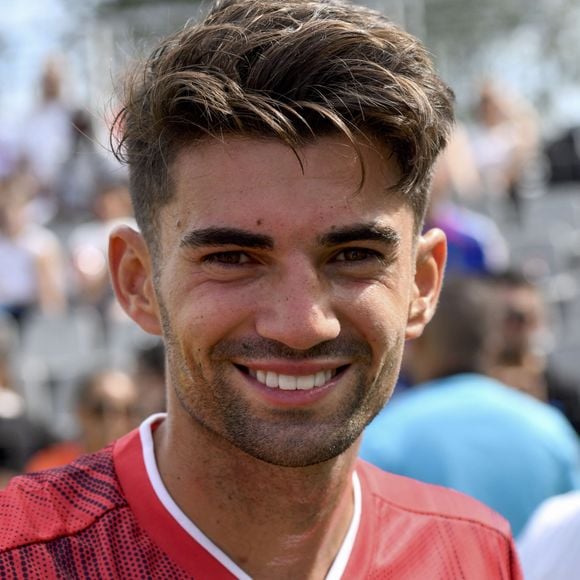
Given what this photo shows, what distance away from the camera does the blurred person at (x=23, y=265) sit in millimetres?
8562

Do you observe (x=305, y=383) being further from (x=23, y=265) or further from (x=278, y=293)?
(x=23, y=265)

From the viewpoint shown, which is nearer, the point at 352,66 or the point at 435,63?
the point at 352,66

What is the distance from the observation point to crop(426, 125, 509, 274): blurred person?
6477mm

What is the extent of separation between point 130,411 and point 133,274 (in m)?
3.37

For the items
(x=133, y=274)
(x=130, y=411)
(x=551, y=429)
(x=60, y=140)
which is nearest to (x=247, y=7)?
(x=133, y=274)

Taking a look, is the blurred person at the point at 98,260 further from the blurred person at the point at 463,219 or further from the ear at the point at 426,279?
the ear at the point at 426,279

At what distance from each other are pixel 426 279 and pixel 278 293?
18.9 inches

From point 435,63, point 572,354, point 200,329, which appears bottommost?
point 572,354

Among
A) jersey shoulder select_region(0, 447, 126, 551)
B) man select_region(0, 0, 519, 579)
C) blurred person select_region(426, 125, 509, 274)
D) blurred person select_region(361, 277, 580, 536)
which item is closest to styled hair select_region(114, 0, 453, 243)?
man select_region(0, 0, 519, 579)

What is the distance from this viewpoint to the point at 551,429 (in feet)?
12.2

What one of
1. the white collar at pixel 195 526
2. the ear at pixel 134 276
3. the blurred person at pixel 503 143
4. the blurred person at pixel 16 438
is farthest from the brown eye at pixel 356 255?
the blurred person at pixel 503 143

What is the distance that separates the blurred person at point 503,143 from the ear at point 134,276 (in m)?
8.97

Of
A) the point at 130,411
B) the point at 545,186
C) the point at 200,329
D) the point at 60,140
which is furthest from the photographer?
the point at 545,186

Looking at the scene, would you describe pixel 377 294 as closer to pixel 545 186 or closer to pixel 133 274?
pixel 133 274
